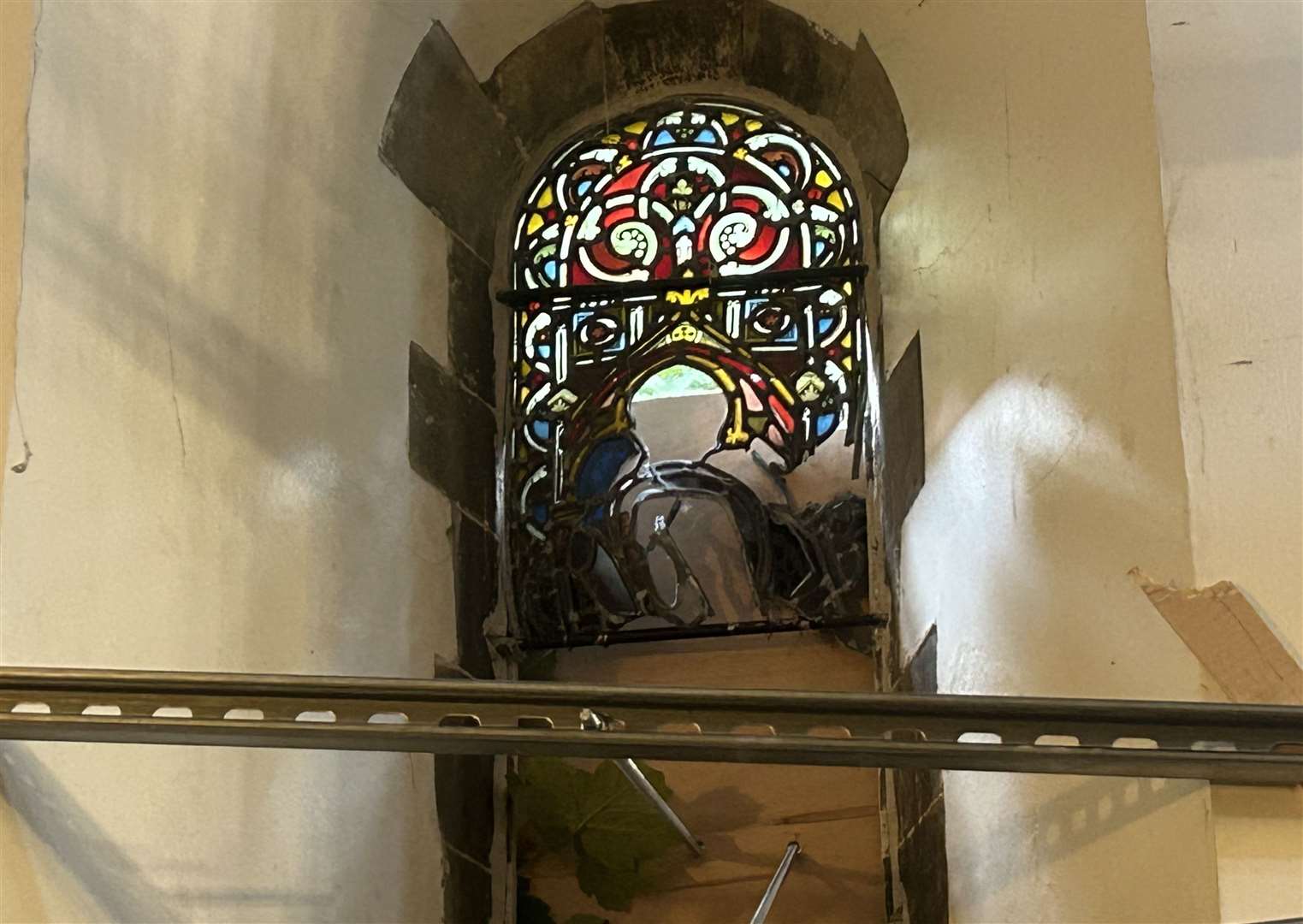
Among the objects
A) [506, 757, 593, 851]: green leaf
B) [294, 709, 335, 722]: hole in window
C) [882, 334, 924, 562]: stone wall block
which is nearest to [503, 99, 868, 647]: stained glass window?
[882, 334, 924, 562]: stone wall block

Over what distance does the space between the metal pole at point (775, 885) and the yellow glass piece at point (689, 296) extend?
2.84 feet

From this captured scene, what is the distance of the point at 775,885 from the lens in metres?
2.17

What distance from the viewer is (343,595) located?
2.00 m

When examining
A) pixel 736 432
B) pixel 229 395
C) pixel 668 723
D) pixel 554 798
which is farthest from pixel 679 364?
pixel 668 723

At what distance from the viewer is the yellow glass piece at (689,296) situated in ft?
8.79

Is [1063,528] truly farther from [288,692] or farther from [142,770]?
[142,770]

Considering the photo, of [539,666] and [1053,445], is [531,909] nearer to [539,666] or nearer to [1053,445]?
[539,666]

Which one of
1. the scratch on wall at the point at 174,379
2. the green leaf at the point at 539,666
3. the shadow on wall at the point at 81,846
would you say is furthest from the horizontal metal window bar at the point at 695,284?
the shadow on wall at the point at 81,846

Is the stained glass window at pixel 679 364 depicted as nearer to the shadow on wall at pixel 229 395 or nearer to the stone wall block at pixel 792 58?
the stone wall block at pixel 792 58

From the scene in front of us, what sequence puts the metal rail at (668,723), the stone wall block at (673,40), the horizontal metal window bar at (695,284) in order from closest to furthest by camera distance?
the metal rail at (668,723) < the horizontal metal window bar at (695,284) < the stone wall block at (673,40)

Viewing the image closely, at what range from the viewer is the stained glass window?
8.11 feet

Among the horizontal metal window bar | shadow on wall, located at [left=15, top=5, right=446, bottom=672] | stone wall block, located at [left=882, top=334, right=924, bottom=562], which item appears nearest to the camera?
shadow on wall, located at [left=15, top=5, right=446, bottom=672]

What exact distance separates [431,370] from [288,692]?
113 centimetres

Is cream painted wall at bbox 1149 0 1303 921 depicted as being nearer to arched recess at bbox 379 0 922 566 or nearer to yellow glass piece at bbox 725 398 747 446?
arched recess at bbox 379 0 922 566
